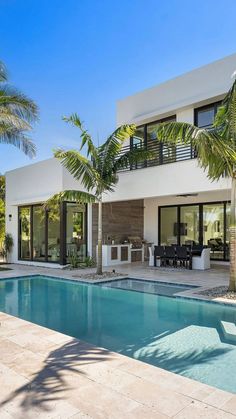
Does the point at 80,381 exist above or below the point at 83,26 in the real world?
below

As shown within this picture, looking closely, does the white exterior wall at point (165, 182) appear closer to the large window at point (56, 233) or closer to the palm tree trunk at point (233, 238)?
the large window at point (56, 233)

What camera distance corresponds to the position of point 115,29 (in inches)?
596

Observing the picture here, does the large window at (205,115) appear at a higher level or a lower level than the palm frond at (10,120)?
higher

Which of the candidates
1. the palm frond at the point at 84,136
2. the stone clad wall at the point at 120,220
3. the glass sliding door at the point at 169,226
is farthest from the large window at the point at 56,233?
the glass sliding door at the point at 169,226

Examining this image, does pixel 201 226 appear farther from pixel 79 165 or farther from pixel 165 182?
pixel 79 165

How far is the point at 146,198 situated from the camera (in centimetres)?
1677

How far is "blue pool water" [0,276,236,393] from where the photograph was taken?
18.6 feet

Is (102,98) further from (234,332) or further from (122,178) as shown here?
(234,332)

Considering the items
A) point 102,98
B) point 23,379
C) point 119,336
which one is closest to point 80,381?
point 23,379

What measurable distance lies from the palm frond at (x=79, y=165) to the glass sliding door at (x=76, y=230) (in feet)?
12.2

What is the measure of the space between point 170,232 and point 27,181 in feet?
28.4

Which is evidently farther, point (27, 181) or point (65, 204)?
point (27, 181)

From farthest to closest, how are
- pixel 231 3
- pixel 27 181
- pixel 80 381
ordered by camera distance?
pixel 27 181 → pixel 231 3 → pixel 80 381

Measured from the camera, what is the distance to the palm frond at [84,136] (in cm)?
1291
